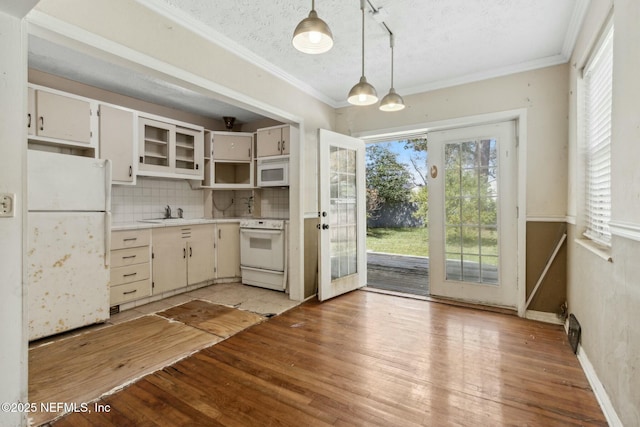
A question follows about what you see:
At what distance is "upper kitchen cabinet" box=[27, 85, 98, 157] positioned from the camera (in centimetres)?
285

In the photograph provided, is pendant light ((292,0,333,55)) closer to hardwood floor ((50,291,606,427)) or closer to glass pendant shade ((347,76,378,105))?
glass pendant shade ((347,76,378,105))

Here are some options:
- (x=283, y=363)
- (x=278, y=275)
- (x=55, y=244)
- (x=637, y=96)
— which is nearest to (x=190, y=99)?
(x=55, y=244)

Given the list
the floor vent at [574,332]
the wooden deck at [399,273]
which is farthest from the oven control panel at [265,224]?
the floor vent at [574,332]

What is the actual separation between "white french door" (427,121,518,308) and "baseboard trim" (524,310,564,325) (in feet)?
0.59

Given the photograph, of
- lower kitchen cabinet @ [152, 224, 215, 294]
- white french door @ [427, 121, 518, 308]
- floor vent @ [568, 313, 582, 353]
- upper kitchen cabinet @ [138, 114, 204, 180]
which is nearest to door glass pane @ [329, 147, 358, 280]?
white french door @ [427, 121, 518, 308]

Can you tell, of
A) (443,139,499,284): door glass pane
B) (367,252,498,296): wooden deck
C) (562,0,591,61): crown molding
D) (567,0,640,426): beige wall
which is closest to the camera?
(567,0,640,426): beige wall

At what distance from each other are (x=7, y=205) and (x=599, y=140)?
3583 millimetres

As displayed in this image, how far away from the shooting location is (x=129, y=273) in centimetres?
323

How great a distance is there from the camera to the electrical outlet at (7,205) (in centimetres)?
142

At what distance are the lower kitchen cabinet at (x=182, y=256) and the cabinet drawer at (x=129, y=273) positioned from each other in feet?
0.39

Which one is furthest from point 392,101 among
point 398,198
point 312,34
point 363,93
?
point 398,198

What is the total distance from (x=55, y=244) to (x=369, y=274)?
4039mm

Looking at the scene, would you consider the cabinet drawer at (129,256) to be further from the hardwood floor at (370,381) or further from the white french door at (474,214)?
the white french door at (474,214)

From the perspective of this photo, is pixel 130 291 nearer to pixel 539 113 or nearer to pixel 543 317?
pixel 543 317
